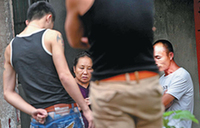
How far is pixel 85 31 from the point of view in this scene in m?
2.04

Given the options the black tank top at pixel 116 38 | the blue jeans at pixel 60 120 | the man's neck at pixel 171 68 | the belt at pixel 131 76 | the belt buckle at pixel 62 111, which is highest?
the black tank top at pixel 116 38

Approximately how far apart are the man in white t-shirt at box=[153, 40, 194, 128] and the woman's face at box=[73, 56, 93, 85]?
2.89 ft

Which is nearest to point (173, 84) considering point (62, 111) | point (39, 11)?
point (62, 111)

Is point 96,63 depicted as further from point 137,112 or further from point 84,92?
point 84,92

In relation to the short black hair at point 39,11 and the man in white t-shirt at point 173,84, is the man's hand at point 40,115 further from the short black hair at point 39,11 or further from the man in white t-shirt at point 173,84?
the man in white t-shirt at point 173,84

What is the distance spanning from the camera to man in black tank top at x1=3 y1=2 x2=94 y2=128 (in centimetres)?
281

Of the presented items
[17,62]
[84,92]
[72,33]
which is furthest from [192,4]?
[72,33]

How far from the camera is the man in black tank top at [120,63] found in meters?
1.85

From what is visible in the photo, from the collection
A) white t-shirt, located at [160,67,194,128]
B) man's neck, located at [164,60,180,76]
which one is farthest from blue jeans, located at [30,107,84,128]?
man's neck, located at [164,60,180,76]

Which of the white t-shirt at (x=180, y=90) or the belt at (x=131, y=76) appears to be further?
the white t-shirt at (x=180, y=90)

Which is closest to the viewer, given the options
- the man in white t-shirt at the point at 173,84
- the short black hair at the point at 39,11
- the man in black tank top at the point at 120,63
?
the man in black tank top at the point at 120,63

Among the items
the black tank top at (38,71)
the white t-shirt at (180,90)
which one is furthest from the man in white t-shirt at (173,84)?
the black tank top at (38,71)

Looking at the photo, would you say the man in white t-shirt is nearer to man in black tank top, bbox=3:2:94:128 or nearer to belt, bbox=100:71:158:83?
man in black tank top, bbox=3:2:94:128

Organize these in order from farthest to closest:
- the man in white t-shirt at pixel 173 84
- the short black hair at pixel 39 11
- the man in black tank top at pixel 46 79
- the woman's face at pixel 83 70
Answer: the woman's face at pixel 83 70 < the man in white t-shirt at pixel 173 84 < the short black hair at pixel 39 11 < the man in black tank top at pixel 46 79
